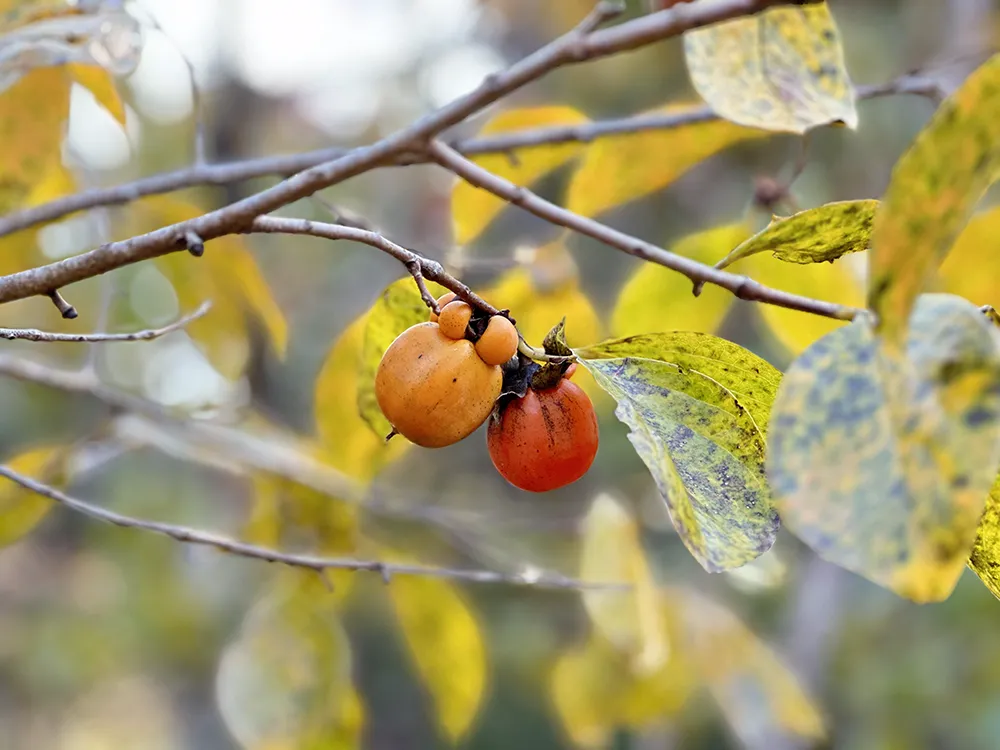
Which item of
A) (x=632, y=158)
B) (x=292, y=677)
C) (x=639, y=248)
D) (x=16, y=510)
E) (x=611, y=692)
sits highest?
(x=639, y=248)

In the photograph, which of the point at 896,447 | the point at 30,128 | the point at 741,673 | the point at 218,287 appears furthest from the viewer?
the point at 741,673

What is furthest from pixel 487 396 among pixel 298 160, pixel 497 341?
pixel 298 160

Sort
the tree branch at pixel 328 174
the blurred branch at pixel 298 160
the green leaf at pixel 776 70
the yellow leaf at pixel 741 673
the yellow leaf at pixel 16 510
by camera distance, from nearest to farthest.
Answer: the tree branch at pixel 328 174, the green leaf at pixel 776 70, the blurred branch at pixel 298 160, the yellow leaf at pixel 16 510, the yellow leaf at pixel 741 673

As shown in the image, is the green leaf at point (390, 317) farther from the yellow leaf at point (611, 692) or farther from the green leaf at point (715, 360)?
the yellow leaf at point (611, 692)

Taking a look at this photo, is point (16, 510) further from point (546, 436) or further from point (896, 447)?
point (896, 447)

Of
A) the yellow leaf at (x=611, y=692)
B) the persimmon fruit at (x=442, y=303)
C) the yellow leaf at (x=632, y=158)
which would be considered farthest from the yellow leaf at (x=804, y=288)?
the yellow leaf at (x=611, y=692)

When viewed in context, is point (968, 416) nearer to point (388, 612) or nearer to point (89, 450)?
point (89, 450)

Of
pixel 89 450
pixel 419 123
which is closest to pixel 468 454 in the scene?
pixel 89 450
